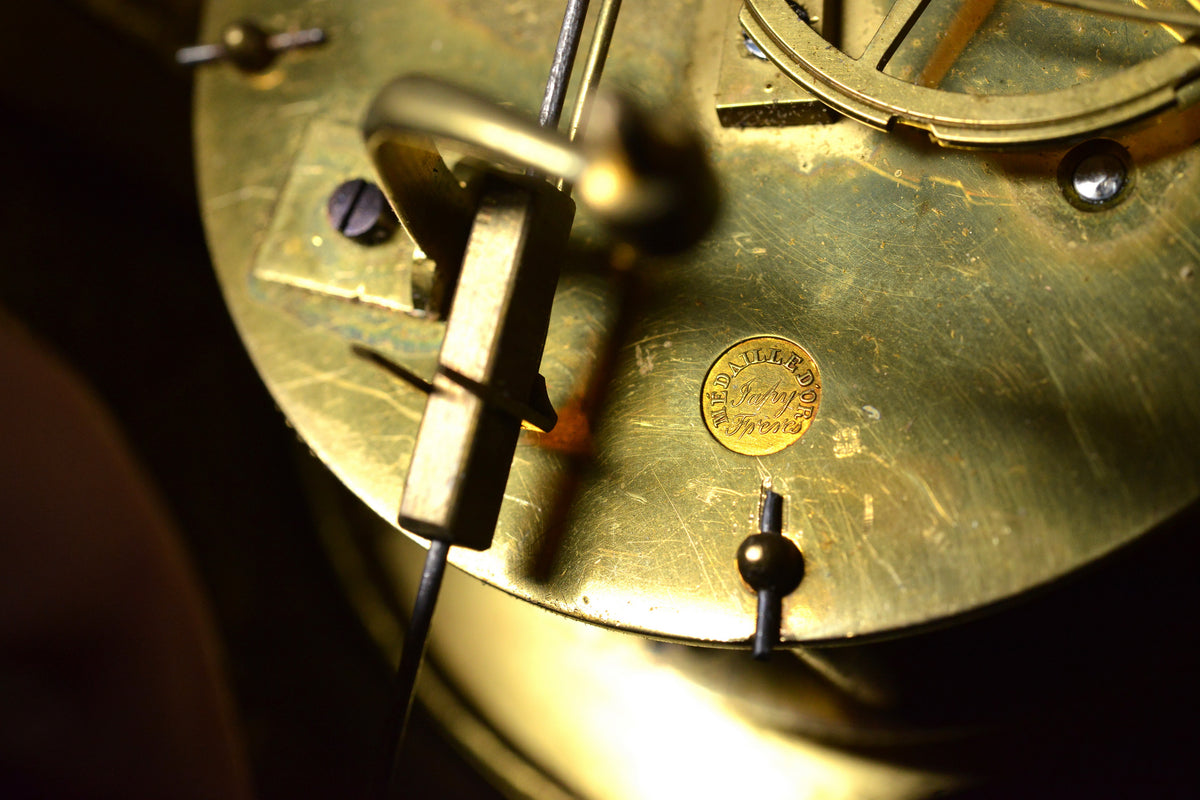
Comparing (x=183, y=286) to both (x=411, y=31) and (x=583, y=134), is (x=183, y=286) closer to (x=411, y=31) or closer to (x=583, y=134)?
(x=411, y=31)

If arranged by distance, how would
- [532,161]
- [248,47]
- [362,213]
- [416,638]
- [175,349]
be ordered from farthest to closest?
[175,349]
[248,47]
[362,213]
[416,638]
[532,161]

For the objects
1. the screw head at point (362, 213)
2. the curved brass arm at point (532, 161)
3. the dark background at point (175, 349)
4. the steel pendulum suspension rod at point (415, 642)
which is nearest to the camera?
the curved brass arm at point (532, 161)

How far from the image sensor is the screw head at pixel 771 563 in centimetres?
57

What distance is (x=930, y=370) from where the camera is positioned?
59 centimetres

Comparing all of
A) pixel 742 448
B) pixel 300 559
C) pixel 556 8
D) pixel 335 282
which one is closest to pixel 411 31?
pixel 556 8

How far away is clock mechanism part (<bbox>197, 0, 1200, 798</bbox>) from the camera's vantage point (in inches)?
21.6

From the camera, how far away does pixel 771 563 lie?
565 mm

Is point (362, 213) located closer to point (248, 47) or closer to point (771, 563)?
point (248, 47)

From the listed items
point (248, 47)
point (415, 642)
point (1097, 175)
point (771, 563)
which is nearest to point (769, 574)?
point (771, 563)

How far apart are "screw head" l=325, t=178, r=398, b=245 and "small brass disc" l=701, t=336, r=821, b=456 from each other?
0.29m

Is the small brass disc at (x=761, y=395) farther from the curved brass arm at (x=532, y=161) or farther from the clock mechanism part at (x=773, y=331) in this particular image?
the curved brass arm at (x=532, y=161)

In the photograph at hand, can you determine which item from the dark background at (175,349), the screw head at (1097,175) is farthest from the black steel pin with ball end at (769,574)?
the dark background at (175,349)

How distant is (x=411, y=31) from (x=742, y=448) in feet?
1.57

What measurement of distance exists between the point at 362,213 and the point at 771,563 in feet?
1.36
